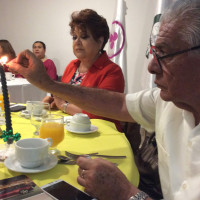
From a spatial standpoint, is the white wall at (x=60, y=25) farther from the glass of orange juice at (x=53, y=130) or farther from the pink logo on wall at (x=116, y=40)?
the glass of orange juice at (x=53, y=130)

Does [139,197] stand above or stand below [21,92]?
above

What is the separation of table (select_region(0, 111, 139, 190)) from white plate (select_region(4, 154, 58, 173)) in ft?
0.07

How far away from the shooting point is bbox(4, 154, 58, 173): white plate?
996mm

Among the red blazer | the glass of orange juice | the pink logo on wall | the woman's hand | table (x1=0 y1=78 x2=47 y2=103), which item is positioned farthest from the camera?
the pink logo on wall

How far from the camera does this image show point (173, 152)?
112cm

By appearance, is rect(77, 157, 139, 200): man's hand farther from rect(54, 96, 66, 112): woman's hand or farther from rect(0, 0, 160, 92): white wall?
rect(0, 0, 160, 92): white wall

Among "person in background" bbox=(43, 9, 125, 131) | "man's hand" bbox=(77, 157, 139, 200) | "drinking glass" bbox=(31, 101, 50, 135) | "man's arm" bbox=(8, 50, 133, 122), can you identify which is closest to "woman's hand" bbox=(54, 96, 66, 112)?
"person in background" bbox=(43, 9, 125, 131)

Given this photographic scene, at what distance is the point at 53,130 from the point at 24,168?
0.93 ft

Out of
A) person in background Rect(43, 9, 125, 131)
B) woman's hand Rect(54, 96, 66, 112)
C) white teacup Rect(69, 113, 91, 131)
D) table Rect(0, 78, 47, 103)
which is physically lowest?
table Rect(0, 78, 47, 103)

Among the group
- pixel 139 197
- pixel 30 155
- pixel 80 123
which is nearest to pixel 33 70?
pixel 80 123

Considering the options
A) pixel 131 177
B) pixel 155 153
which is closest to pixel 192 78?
pixel 131 177

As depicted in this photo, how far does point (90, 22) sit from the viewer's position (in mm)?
2578

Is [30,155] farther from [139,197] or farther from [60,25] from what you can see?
[60,25]

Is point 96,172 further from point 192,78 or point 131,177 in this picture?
point 192,78
